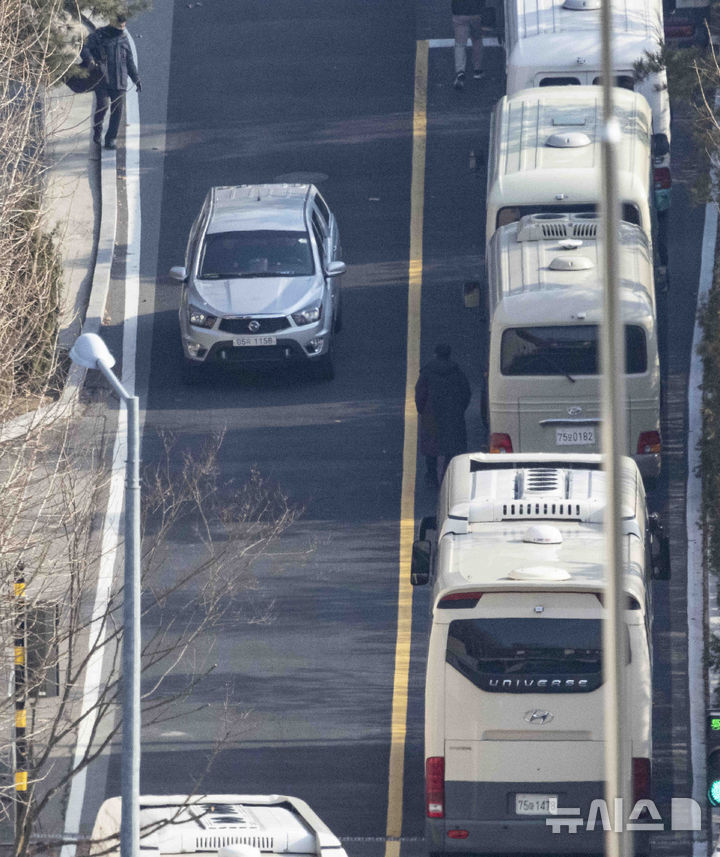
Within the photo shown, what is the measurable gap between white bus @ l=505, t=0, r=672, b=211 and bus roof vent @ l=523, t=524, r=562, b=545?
1183 centimetres

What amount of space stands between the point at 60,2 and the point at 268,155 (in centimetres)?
695

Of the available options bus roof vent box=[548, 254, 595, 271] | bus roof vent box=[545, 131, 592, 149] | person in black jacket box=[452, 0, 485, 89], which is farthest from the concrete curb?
bus roof vent box=[545, 131, 592, 149]

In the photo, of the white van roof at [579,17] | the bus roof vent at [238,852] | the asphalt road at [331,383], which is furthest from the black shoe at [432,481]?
the bus roof vent at [238,852]

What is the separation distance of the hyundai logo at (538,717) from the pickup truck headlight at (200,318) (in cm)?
1081

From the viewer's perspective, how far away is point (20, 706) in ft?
47.1

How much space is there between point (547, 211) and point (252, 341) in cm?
403

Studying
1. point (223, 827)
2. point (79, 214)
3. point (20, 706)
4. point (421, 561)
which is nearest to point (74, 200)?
point (79, 214)

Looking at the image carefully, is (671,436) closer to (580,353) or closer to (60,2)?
(580,353)

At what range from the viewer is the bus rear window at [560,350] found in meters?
20.0

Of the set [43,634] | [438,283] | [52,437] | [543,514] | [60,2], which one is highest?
[60,2]

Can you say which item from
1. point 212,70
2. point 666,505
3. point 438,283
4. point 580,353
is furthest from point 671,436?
point 212,70

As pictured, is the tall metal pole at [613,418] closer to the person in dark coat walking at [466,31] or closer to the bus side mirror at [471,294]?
the bus side mirror at [471,294]

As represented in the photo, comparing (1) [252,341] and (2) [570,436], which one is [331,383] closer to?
(1) [252,341]

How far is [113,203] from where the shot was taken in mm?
28891
